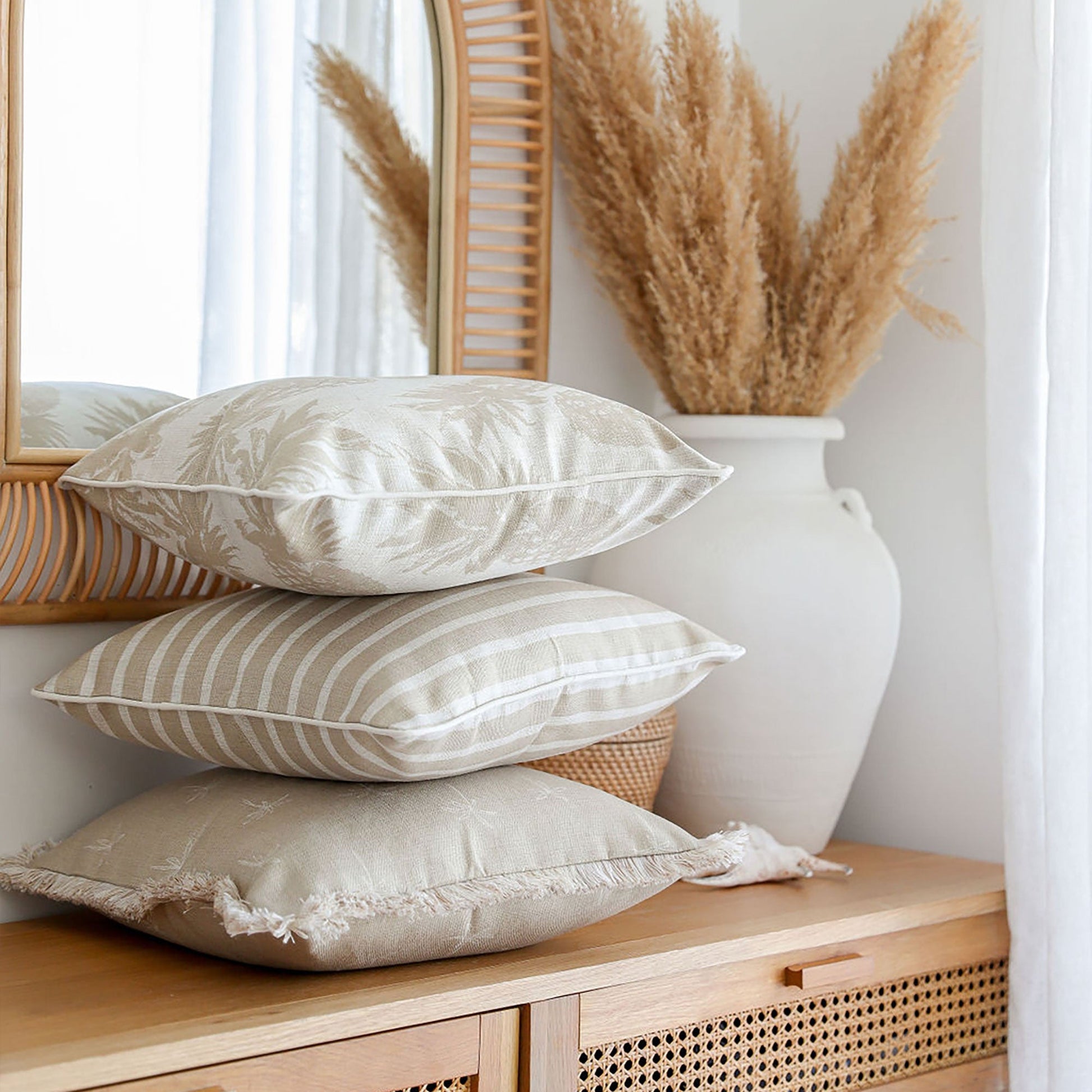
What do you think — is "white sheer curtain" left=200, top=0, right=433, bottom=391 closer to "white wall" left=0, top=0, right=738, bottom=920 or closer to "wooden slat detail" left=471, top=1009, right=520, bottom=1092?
"white wall" left=0, top=0, right=738, bottom=920

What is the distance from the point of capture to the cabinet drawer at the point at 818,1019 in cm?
117

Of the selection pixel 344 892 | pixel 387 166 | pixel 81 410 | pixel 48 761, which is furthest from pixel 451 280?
pixel 344 892

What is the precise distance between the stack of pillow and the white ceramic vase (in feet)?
1.01

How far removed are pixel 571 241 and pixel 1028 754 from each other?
83 centimetres

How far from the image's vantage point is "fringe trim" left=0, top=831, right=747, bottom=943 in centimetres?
99

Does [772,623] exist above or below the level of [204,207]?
below

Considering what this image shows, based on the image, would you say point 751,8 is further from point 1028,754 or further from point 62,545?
point 62,545

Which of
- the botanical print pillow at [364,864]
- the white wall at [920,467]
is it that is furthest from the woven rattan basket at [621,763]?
the white wall at [920,467]

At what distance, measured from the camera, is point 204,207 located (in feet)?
4.48

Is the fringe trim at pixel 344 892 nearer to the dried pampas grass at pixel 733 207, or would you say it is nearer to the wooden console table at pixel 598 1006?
the wooden console table at pixel 598 1006

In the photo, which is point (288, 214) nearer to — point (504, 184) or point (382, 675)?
point (504, 184)

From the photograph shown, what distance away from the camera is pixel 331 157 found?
145 centimetres

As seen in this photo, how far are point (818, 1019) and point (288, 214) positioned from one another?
0.95 m

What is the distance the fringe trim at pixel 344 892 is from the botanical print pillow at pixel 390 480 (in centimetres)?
25
